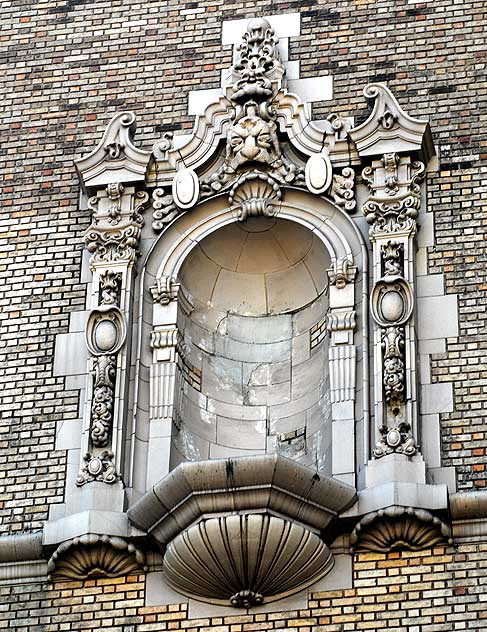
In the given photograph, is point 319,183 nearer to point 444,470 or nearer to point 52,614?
point 444,470

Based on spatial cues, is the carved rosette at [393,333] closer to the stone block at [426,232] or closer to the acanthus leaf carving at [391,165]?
the stone block at [426,232]

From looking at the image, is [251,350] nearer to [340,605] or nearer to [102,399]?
[102,399]

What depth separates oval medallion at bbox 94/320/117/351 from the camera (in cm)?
1642

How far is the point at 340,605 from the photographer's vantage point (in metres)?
15.1

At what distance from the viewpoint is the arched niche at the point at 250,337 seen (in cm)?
1612

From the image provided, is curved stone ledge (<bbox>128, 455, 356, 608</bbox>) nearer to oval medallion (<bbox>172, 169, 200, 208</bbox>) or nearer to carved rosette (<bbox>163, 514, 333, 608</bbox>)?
carved rosette (<bbox>163, 514, 333, 608</bbox>)

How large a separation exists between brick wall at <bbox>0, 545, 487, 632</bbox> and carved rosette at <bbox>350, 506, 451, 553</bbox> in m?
0.06

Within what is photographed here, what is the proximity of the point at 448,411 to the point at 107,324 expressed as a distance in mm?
2554

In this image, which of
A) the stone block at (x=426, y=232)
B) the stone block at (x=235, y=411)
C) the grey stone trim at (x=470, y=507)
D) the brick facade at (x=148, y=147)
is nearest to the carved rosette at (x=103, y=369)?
the brick facade at (x=148, y=147)

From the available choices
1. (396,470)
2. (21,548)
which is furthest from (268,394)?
(21,548)

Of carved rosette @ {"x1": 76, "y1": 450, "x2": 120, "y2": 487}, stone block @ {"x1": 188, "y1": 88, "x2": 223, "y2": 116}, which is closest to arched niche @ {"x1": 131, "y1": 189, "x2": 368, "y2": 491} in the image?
carved rosette @ {"x1": 76, "y1": 450, "x2": 120, "y2": 487}

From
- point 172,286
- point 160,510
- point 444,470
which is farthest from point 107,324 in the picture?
point 444,470

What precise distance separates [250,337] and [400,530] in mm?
2526

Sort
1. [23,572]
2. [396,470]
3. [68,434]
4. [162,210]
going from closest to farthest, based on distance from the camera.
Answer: [396,470] < [23,572] < [68,434] < [162,210]
